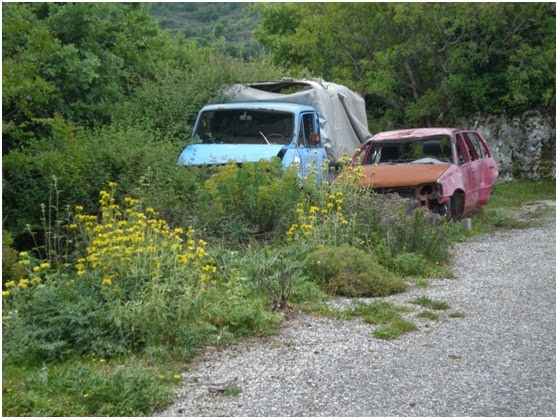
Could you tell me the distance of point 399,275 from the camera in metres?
9.90

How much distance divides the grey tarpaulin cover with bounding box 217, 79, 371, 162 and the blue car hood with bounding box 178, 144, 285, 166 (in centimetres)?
245

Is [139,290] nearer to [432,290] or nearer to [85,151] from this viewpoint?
[432,290]

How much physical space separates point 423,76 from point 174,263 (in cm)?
1992

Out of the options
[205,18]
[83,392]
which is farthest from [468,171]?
[205,18]

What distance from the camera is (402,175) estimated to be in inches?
525

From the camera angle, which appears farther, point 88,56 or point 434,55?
point 434,55

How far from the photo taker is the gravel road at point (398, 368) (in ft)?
17.7

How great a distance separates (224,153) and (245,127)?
5.35ft

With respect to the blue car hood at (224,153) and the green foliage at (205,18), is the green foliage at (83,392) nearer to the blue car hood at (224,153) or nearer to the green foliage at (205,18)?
the blue car hood at (224,153)

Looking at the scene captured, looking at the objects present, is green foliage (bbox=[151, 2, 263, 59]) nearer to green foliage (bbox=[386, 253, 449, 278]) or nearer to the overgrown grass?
the overgrown grass

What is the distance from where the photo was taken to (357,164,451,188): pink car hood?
12.9 meters

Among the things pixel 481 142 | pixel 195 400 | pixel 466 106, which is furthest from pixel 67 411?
pixel 466 106

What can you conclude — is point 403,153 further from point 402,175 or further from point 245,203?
point 245,203

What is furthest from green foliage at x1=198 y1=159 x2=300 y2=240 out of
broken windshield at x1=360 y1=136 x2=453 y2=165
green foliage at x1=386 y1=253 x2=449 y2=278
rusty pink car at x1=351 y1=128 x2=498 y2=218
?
broken windshield at x1=360 y1=136 x2=453 y2=165
